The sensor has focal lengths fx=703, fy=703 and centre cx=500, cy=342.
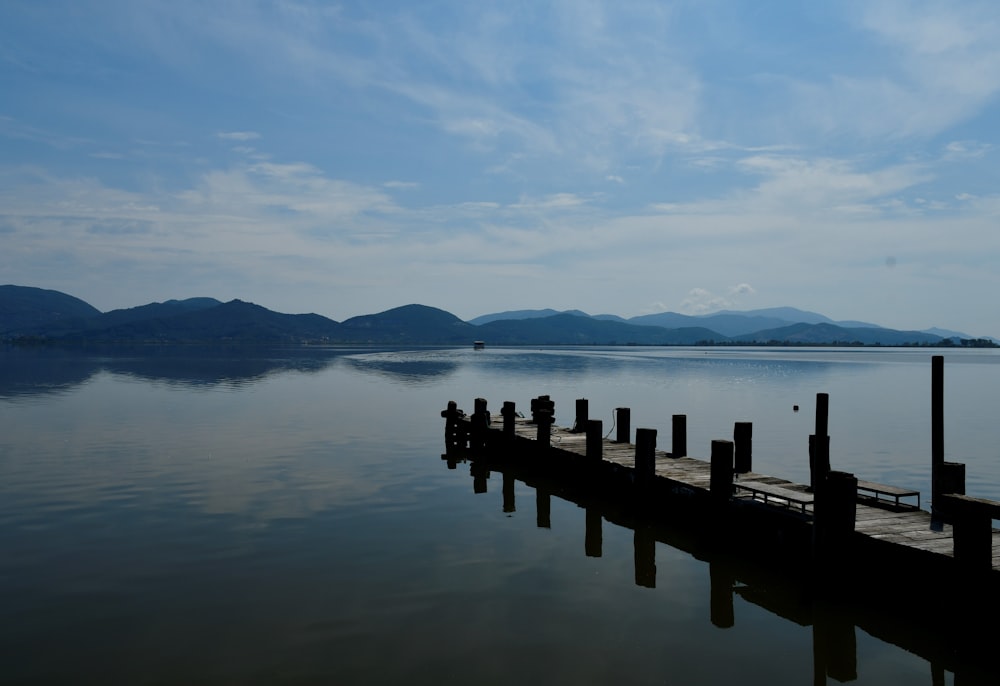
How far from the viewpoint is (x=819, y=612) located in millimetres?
13555

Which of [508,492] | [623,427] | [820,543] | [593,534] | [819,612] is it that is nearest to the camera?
[819,612]

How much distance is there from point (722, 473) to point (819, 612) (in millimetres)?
4432

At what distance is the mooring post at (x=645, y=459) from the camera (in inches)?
798

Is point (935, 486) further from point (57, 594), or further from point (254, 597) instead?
point (57, 594)

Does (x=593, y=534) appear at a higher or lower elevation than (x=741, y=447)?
lower

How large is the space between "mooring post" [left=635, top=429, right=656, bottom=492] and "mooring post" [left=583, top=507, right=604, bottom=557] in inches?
64.6

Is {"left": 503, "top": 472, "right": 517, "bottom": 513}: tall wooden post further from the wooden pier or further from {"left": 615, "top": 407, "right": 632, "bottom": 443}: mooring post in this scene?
{"left": 615, "top": 407, "right": 632, "bottom": 443}: mooring post

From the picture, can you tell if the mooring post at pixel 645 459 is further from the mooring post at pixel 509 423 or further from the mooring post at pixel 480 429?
the mooring post at pixel 480 429

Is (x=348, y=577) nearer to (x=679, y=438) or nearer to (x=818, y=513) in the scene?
(x=818, y=513)

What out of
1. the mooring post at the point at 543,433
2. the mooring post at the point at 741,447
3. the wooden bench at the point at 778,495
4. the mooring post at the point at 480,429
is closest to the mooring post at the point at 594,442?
the mooring post at the point at 543,433

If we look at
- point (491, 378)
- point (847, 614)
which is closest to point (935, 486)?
point (847, 614)

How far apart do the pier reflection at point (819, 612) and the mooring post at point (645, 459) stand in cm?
110

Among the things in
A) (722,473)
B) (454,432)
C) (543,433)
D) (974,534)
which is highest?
(974,534)

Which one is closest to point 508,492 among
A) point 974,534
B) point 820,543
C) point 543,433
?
point 543,433
